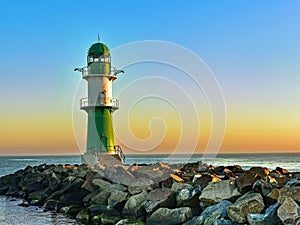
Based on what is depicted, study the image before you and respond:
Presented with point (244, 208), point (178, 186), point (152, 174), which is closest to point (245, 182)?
point (244, 208)

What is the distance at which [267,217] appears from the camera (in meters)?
9.22

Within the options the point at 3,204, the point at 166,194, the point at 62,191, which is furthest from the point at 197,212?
the point at 3,204

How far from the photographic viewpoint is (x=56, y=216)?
14.2 meters

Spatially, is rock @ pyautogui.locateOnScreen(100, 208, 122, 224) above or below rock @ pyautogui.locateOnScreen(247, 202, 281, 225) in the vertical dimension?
below

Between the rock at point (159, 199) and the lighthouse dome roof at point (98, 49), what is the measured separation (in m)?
11.7

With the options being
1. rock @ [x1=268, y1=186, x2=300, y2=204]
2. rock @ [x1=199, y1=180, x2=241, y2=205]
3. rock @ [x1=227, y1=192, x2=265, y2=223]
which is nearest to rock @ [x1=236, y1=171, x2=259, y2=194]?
rock @ [x1=199, y1=180, x2=241, y2=205]

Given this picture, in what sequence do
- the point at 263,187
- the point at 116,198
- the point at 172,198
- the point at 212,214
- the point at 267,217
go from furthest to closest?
the point at 116,198, the point at 172,198, the point at 263,187, the point at 212,214, the point at 267,217

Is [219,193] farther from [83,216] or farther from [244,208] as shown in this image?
[83,216]

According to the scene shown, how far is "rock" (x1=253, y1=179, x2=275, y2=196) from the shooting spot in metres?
10.3

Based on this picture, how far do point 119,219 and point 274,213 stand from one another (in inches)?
183

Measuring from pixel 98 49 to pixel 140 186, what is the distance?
35.3 ft

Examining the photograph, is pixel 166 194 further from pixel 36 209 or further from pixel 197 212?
pixel 36 209

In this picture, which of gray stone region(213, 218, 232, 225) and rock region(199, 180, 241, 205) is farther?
rock region(199, 180, 241, 205)

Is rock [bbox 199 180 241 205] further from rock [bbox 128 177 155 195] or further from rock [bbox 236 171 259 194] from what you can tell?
rock [bbox 128 177 155 195]
